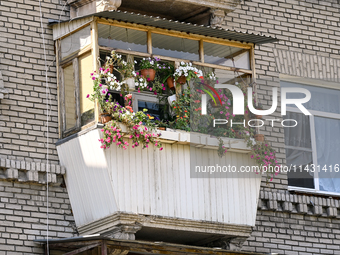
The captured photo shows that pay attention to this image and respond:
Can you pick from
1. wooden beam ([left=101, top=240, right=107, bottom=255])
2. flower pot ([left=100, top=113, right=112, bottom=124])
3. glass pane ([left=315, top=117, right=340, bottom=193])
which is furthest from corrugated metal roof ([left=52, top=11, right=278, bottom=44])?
wooden beam ([left=101, top=240, right=107, bottom=255])

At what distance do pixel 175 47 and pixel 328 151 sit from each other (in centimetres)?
363

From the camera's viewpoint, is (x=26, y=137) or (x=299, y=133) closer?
(x=26, y=137)

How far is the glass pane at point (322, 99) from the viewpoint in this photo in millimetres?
13156

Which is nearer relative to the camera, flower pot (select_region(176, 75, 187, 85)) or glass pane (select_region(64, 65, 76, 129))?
glass pane (select_region(64, 65, 76, 129))

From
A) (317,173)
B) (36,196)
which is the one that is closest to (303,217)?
(317,173)

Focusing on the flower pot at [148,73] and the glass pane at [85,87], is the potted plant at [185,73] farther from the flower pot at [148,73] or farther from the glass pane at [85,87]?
the glass pane at [85,87]

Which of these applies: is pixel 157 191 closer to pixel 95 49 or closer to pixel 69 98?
pixel 69 98

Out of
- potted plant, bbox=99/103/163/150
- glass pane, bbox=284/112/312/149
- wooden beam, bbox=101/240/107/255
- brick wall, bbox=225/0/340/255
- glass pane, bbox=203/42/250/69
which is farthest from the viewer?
glass pane, bbox=284/112/312/149

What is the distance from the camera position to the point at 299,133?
1284 cm

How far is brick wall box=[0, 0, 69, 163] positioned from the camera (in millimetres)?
10398

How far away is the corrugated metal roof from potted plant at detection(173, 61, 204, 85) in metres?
0.54

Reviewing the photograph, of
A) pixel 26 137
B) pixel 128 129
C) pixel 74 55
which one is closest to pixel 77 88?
pixel 74 55

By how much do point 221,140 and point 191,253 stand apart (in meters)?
1.65

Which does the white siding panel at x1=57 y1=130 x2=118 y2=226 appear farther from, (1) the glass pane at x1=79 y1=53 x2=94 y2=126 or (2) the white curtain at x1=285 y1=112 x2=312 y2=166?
(2) the white curtain at x1=285 y1=112 x2=312 y2=166
